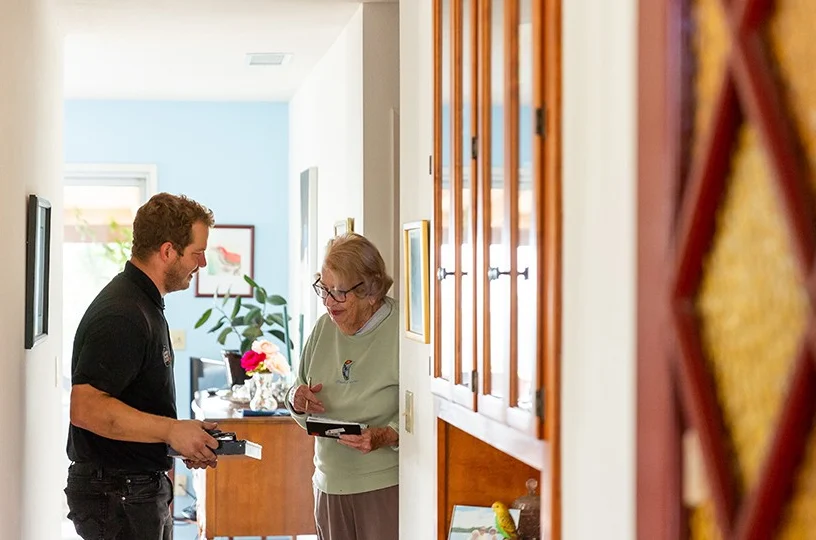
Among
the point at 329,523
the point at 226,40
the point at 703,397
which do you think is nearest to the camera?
the point at 703,397

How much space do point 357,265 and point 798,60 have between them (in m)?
2.39

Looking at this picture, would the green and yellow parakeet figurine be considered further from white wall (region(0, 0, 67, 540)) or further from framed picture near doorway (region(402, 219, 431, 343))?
white wall (region(0, 0, 67, 540))

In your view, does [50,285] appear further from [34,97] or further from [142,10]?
[142,10]

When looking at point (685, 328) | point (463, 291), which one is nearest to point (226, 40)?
point (463, 291)

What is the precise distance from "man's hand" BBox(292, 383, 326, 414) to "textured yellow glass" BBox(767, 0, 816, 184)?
242 centimetres

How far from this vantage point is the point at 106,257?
265 inches

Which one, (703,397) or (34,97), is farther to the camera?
(34,97)

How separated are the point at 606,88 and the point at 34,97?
2517 millimetres

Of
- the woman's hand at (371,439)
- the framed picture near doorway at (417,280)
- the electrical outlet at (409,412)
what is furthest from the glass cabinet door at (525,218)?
the woman's hand at (371,439)

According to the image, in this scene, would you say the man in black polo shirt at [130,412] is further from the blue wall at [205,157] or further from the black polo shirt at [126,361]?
the blue wall at [205,157]

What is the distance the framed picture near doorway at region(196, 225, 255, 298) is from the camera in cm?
672

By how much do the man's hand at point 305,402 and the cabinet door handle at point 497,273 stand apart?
57.8 inches

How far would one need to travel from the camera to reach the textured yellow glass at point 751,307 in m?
0.87

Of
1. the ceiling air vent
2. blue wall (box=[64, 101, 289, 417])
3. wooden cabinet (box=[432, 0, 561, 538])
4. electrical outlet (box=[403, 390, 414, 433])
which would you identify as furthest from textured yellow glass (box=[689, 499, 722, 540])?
blue wall (box=[64, 101, 289, 417])
